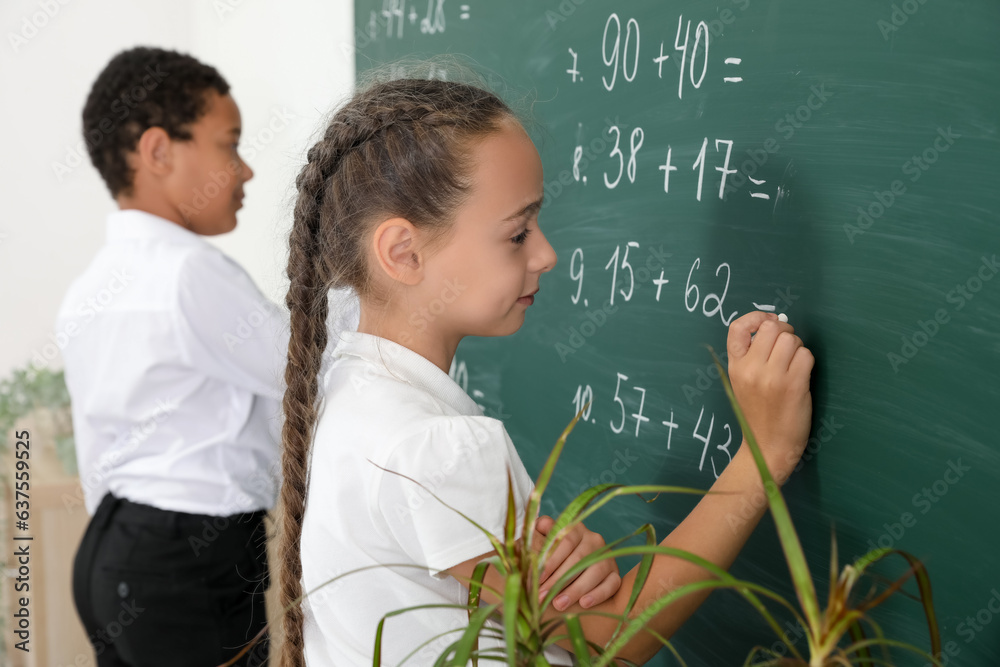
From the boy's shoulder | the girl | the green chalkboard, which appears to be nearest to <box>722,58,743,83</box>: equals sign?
the green chalkboard

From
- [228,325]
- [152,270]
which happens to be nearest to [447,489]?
[228,325]

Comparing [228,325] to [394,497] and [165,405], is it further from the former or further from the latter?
[394,497]

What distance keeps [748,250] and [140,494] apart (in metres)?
1.60

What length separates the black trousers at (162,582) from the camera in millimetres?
2066

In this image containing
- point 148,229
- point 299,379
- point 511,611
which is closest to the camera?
point 511,611

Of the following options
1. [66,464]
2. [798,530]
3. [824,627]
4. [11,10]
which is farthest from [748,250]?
[11,10]

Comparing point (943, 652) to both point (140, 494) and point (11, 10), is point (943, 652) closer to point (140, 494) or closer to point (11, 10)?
point (140, 494)

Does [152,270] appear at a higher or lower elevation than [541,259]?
lower

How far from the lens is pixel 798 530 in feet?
3.84

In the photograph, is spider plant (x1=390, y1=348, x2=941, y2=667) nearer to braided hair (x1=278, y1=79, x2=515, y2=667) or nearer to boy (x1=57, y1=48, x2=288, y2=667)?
braided hair (x1=278, y1=79, x2=515, y2=667)

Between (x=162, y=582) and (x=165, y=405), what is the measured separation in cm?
42

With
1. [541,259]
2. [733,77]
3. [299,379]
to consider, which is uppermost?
[733,77]

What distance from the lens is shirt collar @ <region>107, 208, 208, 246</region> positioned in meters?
2.19

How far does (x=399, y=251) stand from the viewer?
1.17m
